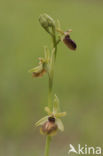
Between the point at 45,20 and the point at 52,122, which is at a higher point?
the point at 45,20

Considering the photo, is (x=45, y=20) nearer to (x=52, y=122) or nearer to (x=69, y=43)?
(x=69, y=43)

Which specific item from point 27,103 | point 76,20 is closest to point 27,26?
point 76,20

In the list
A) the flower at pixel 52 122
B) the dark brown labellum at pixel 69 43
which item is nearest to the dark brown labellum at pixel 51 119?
the flower at pixel 52 122

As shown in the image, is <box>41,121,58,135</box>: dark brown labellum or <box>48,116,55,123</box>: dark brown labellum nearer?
<box>41,121,58,135</box>: dark brown labellum

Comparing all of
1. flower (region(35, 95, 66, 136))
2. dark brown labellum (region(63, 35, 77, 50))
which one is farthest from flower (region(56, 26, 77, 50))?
flower (region(35, 95, 66, 136))

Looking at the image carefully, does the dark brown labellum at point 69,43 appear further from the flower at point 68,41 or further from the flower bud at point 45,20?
the flower bud at point 45,20

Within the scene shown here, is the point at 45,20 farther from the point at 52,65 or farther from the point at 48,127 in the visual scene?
the point at 48,127

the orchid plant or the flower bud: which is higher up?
the flower bud

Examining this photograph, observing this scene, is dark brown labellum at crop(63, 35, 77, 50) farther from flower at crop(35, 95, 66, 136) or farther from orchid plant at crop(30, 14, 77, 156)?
flower at crop(35, 95, 66, 136)

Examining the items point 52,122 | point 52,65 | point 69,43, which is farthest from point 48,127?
point 69,43

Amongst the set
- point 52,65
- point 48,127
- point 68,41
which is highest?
point 68,41

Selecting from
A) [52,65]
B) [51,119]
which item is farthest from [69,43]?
[51,119]
